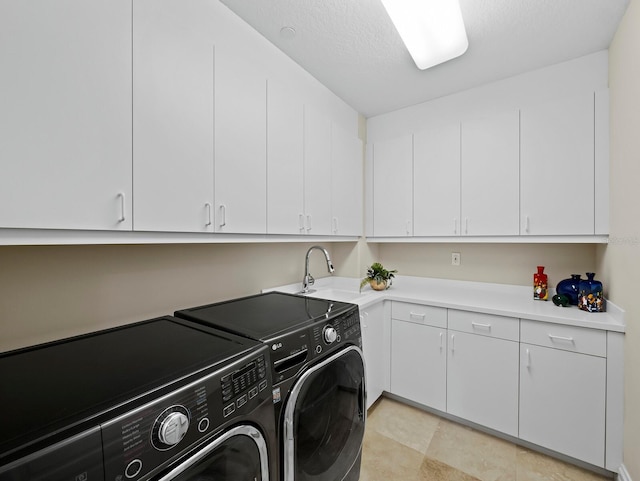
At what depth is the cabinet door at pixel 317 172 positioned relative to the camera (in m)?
2.05

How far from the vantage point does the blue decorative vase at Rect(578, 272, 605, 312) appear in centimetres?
179

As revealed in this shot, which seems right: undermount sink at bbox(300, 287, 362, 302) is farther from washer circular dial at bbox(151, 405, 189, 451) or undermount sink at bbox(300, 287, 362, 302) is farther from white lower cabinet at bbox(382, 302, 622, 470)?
washer circular dial at bbox(151, 405, 189, 451)

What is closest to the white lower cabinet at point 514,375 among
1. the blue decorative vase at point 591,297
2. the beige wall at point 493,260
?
the blue decorative vase at point 591,297

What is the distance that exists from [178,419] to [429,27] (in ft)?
6.42

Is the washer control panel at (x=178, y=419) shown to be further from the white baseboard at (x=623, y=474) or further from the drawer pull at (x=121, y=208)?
the white baseboard at (x=623, y=474)

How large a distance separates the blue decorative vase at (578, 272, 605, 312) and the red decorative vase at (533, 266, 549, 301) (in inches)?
9.8

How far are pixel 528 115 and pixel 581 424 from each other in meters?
1.96

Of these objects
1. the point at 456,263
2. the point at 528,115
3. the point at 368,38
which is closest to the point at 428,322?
the point at 456,263

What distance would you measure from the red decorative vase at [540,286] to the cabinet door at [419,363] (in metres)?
0.75

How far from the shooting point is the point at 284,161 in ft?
6.07

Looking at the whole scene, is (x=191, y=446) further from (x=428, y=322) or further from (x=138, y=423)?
(x=428, y=322)

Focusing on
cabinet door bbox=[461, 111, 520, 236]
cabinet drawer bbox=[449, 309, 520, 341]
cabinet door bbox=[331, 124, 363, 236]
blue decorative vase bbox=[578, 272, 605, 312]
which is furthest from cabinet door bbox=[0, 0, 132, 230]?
blue decorative vase bbox=[578, 272, 605, 312]

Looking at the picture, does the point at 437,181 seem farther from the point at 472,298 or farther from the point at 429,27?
the point at 429,27

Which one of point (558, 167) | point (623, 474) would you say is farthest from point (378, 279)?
point (623, 474)
